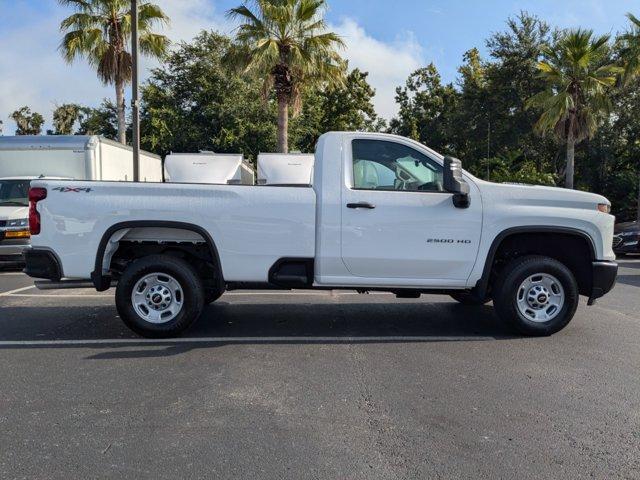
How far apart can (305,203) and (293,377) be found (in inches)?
72.5

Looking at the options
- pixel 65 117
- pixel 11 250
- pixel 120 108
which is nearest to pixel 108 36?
pixel 120 108

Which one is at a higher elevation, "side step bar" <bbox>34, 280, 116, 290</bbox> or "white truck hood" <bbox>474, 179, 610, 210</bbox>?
"white truck hood" <bbox>474, 179, 610, 210</bbox>

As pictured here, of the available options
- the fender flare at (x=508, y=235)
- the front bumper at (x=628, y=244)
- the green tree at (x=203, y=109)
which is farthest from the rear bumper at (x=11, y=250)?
the green tree at (x=203, y=109)

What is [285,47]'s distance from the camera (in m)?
18.4

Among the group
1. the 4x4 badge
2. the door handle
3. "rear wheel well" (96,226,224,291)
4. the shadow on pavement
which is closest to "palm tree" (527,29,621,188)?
the shadow on pavement

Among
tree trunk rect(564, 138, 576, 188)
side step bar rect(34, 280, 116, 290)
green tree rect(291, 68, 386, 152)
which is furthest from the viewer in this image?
green tree rect(291, 68, 386, 152)

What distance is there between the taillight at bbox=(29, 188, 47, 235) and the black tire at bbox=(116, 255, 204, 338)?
3.29ft

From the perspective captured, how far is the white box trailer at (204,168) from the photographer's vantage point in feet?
40.4

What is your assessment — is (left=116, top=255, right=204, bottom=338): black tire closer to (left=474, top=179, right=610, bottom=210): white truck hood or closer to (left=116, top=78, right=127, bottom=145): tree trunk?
(left=474, top=179, right=610, bottom=210): white truck hood

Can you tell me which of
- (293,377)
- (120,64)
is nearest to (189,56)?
(120,64)

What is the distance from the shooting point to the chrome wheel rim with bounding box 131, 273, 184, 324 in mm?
6031

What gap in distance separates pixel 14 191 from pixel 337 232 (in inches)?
386

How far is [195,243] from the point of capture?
6270 millimetres

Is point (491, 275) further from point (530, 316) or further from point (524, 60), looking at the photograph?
point (524, 60)
